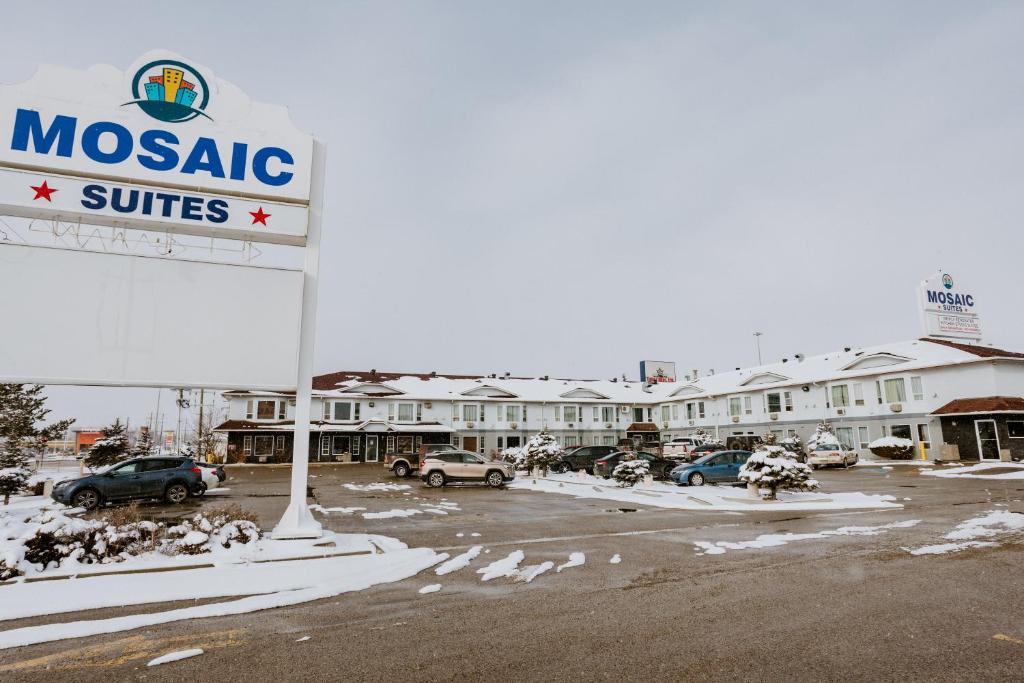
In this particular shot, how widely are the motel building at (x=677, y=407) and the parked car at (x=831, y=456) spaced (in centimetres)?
523

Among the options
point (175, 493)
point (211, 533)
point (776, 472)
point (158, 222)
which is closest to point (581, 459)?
point (776, 472)

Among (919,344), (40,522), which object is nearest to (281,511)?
(40,522)

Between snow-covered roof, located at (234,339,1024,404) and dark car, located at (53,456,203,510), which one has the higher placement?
snow-covered roof, located at (234,339,1024,404)

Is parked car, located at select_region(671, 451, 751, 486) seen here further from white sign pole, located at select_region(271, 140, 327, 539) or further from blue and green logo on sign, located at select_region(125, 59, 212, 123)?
blue and green logo on sign, located at select_region(125, 59, 212, 123)

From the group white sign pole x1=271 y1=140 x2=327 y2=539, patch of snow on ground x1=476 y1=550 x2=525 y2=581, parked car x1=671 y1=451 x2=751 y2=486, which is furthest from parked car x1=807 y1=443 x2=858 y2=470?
white sign pole x1=271 y1=140 x2=327 y2=539

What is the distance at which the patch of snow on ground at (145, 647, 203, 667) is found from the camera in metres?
4.88

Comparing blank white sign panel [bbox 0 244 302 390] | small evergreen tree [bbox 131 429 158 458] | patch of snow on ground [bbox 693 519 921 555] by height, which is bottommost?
patch of snow on ground [bbox 693 519 921 555]

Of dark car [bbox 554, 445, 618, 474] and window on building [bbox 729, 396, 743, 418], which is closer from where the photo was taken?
dark car [bbox 554, 445, 618, 474]

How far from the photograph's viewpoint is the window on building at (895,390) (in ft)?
124

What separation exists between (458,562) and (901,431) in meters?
39.3

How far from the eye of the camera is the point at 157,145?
10148mm

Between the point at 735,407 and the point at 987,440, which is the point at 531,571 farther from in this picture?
the point at 735,407

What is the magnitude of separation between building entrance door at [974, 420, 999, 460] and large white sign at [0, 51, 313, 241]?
39136 millimetres

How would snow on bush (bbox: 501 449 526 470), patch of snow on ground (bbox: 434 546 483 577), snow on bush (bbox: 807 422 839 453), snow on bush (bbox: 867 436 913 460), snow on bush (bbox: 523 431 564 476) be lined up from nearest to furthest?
patch of snow on ground (bbox: 434 546 483 577), snow on bush (bbox: 523 431 564 476), snow on bush (bbox: 501 449 526 470), snow on bush (bbox: 807 422 839 453), snow on bush (bbox: 867 436 913 460)
